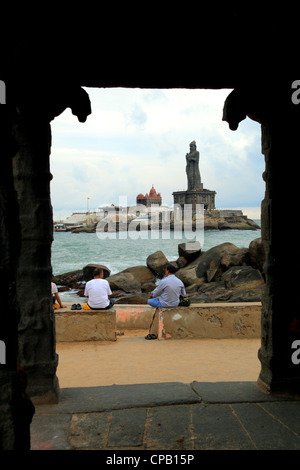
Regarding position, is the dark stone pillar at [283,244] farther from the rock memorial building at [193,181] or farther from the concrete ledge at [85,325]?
the rock memorial building at [193,181]

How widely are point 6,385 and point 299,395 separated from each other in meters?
2.90

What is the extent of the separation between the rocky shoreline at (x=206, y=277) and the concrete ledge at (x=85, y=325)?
7.82 m

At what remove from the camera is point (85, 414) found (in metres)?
3.09

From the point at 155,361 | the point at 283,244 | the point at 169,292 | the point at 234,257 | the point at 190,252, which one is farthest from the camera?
the point at 190,252

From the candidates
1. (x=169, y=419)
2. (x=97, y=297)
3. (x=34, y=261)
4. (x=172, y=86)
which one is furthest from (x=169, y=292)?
(x=172, y=86)

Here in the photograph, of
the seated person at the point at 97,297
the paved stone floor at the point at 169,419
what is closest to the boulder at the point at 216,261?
the seated person at the point at 97,297

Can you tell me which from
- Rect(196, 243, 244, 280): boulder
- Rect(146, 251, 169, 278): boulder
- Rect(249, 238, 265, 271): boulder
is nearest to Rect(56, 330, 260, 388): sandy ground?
Rect(249, 238, 265, 271): boulder

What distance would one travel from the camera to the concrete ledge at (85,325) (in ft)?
21.9

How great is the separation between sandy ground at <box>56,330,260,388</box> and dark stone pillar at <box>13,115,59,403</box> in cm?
135

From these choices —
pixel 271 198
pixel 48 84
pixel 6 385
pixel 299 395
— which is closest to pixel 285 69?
pixel 271 198

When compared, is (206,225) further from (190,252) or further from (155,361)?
(155,361)

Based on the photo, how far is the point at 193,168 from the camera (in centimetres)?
7856

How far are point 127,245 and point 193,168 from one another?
20.8 m

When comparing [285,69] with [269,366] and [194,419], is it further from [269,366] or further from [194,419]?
[194,419]
